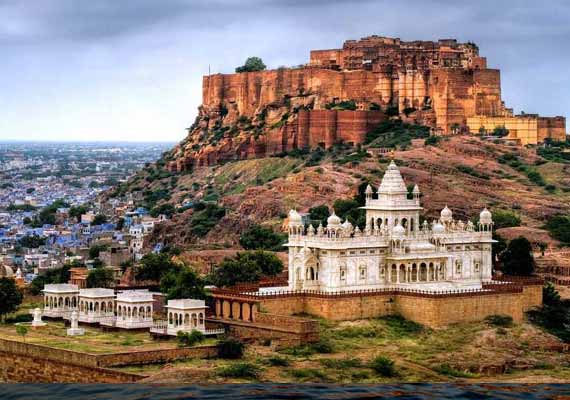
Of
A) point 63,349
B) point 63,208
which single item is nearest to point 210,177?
point 63,208

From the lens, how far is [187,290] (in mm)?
75562

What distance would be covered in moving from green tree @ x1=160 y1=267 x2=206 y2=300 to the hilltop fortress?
134ft

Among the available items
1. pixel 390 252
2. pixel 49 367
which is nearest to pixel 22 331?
pixel 49 367

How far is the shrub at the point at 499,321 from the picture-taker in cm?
7375

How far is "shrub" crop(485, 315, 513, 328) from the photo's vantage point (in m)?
73.8

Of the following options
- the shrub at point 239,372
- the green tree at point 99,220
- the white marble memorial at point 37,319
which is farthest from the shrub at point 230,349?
the green tree at point 99,220

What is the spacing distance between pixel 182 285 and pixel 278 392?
49.6ft

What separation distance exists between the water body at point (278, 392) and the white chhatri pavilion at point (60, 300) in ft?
35.4

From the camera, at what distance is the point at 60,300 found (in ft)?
253

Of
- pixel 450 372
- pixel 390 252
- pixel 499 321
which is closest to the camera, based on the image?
pixel 450 372

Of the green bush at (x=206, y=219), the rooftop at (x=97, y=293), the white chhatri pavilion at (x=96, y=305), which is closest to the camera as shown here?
the white chhatri pavilion at (x=96, y=305)

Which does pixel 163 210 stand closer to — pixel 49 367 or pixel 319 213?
pixel 319 213

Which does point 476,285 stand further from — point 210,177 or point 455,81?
point 210,177

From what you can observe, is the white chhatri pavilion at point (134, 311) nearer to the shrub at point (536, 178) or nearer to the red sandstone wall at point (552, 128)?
the shrub at point (536, 178)
